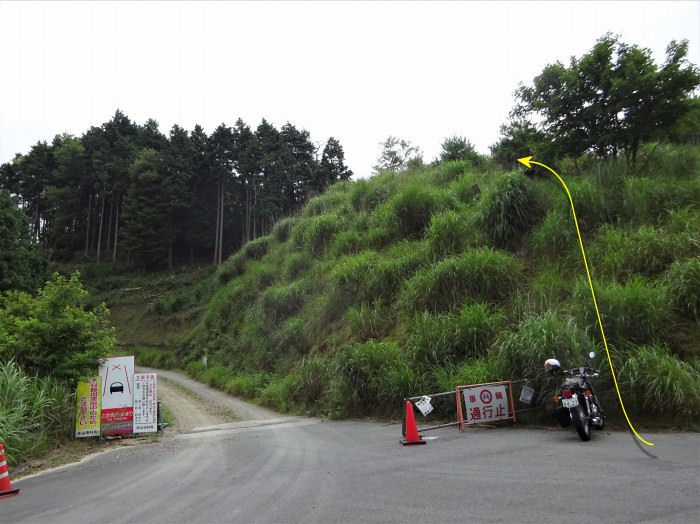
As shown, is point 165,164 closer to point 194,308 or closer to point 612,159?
point 194,308

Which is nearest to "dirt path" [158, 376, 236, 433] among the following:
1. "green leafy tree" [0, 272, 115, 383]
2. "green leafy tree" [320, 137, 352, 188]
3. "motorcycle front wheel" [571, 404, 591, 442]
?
"green leafy tree" [0, 272, 115, 383]

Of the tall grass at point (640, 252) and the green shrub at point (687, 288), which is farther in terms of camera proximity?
the tall grass at point (640, 252)

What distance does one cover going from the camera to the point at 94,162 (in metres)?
52.0

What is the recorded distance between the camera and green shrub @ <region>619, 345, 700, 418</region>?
21.4 feet

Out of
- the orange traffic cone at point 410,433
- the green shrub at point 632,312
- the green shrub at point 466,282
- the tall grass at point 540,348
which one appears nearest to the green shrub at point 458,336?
the green shrub at point 466,282

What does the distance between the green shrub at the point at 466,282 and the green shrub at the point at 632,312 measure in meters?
2.35

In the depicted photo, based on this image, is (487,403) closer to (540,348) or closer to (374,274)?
(540,348)

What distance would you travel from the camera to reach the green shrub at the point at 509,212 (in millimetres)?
12320

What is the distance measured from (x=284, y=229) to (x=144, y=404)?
1809 cm

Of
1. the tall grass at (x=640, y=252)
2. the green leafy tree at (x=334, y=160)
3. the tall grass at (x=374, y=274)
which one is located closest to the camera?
the tall grass at (x=640, y=252)

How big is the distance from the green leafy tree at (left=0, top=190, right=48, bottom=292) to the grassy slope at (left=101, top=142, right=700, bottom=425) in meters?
17.5

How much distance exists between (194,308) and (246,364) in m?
17.7

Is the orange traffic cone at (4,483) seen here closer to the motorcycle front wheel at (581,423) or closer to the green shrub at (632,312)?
the motorcycle front wheel at (581,423)

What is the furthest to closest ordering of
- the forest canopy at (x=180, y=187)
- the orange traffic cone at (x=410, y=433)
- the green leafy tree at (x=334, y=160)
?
the green leafy tree at (x=334, y=160) < the forest canopy at (x=180, y=187) < the orange traffic cone at (x=410, y=433)
